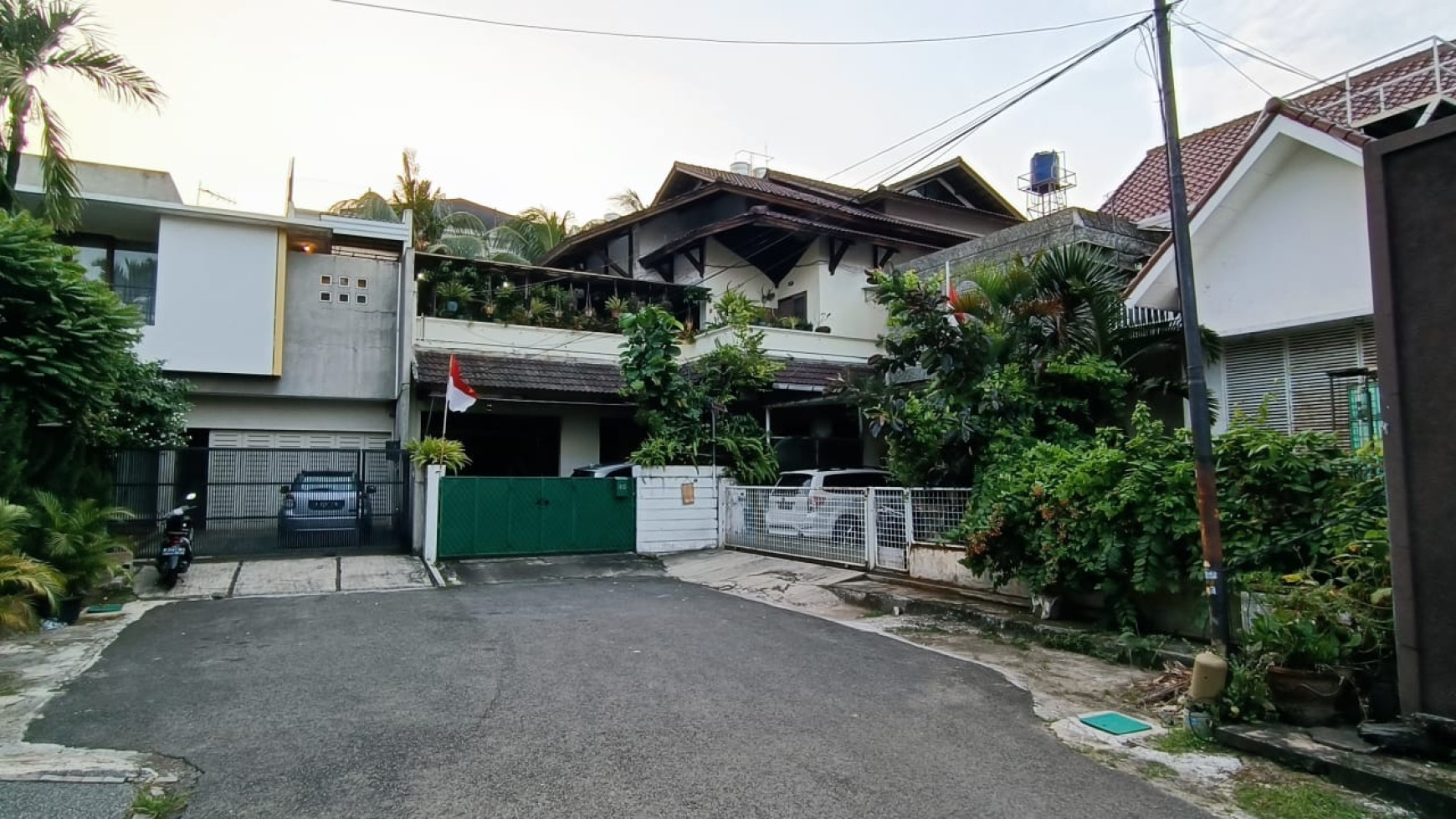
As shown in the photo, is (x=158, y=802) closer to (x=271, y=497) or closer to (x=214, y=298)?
(x=271, y=497)

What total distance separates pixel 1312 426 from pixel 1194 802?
324 inches

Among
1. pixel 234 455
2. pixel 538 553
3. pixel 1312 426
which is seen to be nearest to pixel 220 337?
pixel 234 455

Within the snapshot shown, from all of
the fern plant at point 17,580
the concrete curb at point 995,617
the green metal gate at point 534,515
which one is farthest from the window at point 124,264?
the concrete curb at point 995,617

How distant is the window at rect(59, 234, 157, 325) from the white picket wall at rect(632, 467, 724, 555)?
1051cm

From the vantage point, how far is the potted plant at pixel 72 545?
933cm

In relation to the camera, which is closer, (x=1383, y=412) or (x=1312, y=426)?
(x=1383, y=412)

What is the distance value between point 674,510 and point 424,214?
17920 mm

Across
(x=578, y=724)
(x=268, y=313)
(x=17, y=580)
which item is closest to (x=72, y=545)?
(x=17, y=580)

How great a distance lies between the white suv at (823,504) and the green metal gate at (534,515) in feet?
9.28

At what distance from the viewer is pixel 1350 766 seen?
449 centimetres

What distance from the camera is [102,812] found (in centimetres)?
383

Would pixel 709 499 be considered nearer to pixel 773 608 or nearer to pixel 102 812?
pixel 773 608

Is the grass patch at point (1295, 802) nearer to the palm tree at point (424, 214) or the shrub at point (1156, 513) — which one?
the shrub at point (1156, 513)

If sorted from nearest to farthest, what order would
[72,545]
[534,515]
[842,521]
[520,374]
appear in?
[72,545] → [842,521] → [534,515] → [520,374]
